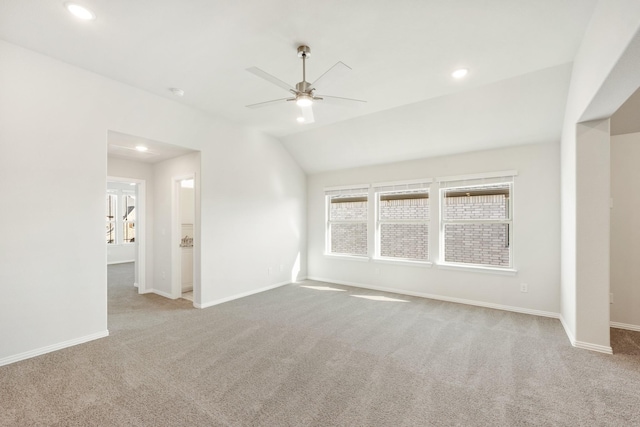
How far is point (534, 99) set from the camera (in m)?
3.49

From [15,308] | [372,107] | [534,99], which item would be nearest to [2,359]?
[15,308]

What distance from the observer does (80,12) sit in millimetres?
2240

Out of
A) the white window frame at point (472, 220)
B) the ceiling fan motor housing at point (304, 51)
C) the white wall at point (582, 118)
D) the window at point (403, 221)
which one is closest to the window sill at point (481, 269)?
the white window frame at point (472, 220)

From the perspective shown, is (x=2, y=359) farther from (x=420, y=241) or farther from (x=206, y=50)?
(x=420, y=241)

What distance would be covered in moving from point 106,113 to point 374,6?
3202mm

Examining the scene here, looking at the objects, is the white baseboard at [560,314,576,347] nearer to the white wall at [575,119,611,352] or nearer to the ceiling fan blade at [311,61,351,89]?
the white wall at [575,119,611,352]

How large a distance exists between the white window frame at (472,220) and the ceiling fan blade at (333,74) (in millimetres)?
3118

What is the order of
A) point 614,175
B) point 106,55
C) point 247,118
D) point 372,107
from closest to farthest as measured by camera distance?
point 106,55
point 614,175
point 372,107
point 247,118

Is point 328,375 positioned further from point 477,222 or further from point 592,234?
point 477,222

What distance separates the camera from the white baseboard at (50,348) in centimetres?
265

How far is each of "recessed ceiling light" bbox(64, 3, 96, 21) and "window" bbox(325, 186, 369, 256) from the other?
4505 millimetres

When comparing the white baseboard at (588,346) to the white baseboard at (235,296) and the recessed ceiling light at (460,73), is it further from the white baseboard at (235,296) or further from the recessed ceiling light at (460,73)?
the white baseboard at (235,296)

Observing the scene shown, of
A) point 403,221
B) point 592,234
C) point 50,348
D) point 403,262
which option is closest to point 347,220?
point 403,221

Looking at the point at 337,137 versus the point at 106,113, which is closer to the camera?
the point at 106,113
